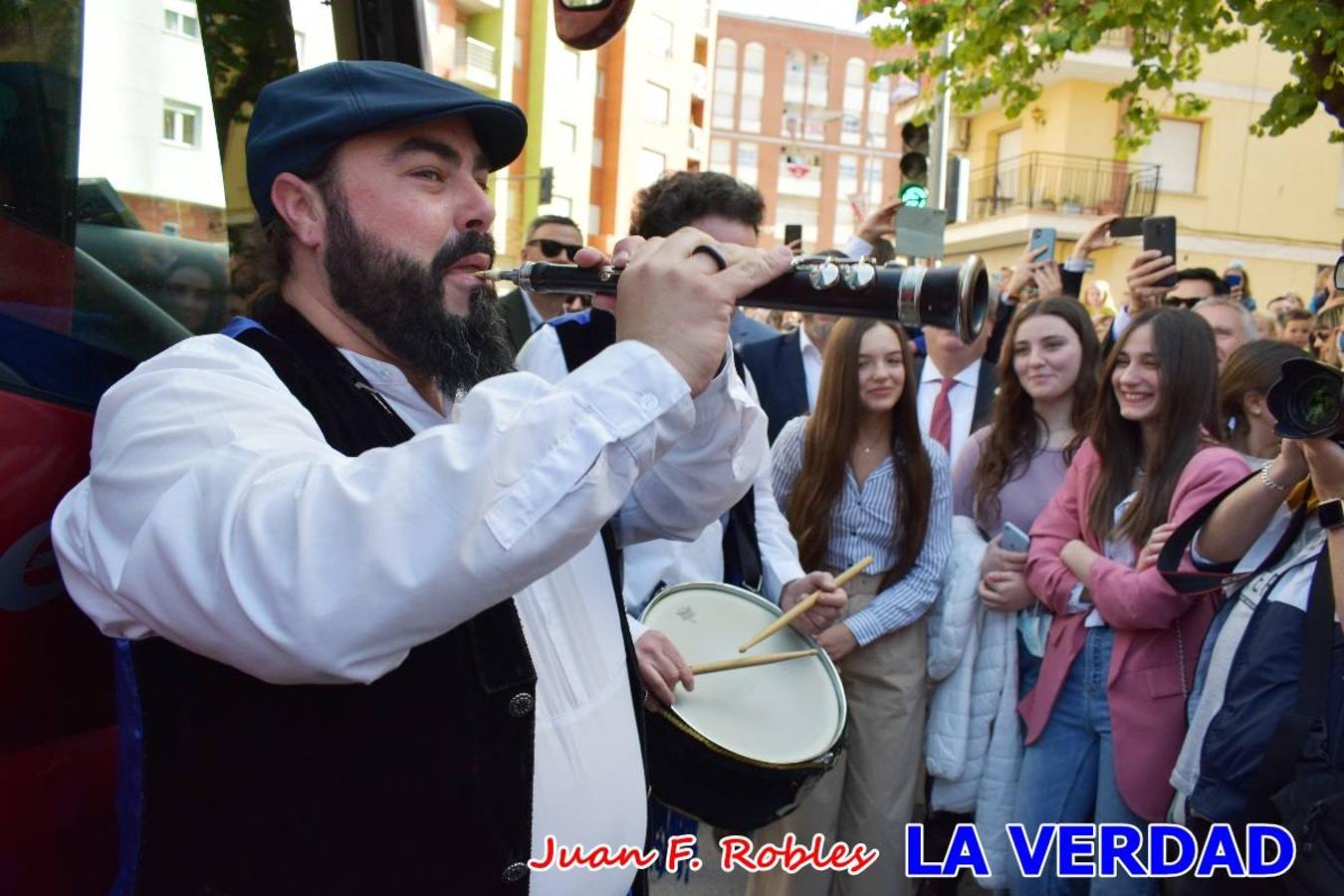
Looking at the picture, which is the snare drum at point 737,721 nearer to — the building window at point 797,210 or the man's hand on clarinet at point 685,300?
the man's hand on clarinet at point 685,300

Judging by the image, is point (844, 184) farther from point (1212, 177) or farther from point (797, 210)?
point (1212, 177)

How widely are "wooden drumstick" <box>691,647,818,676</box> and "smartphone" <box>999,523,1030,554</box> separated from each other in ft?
4.54

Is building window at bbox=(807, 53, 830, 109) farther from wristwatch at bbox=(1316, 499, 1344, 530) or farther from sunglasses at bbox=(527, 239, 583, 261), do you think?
wristwatch at bbox=(1316, 499, 1344, 530)

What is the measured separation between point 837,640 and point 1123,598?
3.08 ft

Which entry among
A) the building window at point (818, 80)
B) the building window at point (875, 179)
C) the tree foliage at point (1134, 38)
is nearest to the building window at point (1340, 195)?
the tree foliage at point (1134, 38)

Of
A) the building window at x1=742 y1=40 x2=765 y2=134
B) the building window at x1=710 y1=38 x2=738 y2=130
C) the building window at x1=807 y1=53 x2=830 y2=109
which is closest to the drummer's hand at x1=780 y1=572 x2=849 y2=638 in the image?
the building window at x1=710 y1=38 x2=738 y2=130

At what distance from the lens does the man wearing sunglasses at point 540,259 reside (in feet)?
19.2

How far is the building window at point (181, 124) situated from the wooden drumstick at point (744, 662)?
5.25 feet

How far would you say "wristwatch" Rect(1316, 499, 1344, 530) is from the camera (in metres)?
2.47

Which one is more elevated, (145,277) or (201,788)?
(145,277)

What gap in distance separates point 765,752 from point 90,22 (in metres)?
1.96

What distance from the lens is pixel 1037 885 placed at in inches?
142

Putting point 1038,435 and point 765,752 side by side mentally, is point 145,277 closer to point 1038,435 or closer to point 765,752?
point 765,752

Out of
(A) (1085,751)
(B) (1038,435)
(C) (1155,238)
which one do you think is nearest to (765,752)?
(A) (1085,751)
